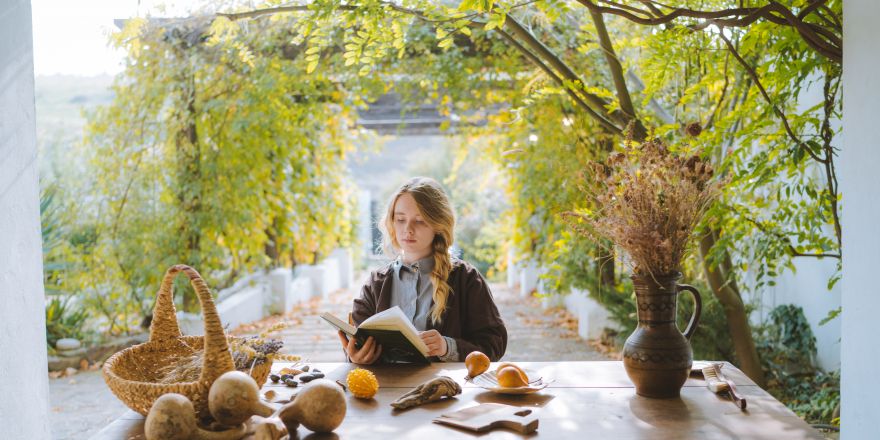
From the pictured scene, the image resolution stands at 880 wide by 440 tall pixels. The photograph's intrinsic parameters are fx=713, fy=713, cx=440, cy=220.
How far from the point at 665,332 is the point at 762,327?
3.08 m

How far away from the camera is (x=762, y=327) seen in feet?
14.8

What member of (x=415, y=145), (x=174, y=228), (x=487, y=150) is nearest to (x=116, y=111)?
(x=174, y=228)

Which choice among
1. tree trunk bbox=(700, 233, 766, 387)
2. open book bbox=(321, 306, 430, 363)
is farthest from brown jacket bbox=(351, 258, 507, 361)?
tree trunk bbox=(700, 233, 766, 387)

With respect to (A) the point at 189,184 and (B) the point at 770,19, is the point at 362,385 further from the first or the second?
(A) the point at 189,184

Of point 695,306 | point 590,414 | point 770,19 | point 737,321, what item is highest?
point 770,19

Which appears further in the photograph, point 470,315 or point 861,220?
point 470,315

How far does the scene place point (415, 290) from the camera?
2766 millimetres

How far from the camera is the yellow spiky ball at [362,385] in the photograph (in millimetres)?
1874

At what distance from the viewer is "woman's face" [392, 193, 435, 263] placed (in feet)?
8.89

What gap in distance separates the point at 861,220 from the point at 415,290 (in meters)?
1.60

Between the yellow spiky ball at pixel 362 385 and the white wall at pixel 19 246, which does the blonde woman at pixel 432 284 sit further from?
the white wall at pixel 19 246

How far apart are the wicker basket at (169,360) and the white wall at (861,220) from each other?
4.46 feet

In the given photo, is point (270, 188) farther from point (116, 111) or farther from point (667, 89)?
point (667, 89)

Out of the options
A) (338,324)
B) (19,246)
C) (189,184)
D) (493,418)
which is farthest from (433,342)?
(189,184)
